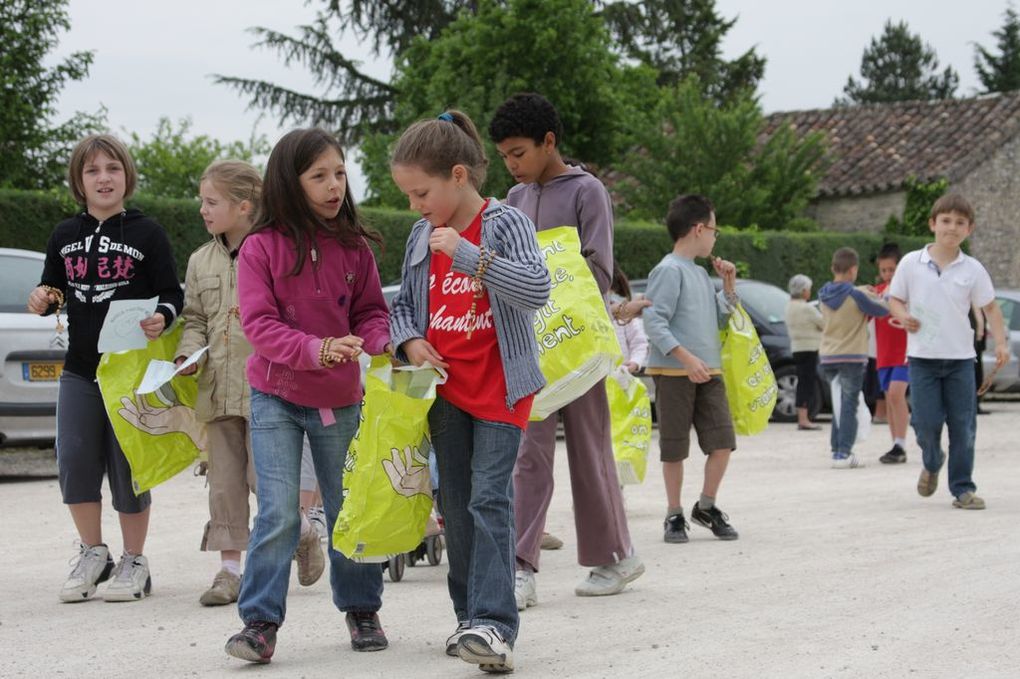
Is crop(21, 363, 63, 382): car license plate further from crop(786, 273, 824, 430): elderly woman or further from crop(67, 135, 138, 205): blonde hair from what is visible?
crop(786, 273, 824, 430): elderly woman

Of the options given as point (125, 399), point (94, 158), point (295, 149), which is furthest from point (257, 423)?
point (94, 158)

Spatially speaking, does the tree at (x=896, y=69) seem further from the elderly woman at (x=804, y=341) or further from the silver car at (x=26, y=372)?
the silver car at (x=26, y=372)

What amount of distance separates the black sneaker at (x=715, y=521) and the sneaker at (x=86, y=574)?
317 centimetres

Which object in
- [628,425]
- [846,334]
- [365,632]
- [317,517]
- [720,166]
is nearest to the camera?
[365,632]

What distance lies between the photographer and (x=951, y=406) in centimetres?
916

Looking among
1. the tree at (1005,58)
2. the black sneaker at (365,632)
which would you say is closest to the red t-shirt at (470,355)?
the black sneaker at (365,632)

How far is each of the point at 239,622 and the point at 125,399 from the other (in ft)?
3.51

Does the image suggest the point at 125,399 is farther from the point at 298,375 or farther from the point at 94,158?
the point at 298,375

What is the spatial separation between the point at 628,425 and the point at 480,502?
426cm

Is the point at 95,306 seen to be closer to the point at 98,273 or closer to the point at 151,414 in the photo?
the point at 98,273

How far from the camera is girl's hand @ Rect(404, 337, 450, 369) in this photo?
4.66 metres

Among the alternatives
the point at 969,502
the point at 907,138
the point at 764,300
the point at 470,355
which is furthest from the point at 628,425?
the point at 907,138

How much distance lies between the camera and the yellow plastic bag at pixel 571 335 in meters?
5.52

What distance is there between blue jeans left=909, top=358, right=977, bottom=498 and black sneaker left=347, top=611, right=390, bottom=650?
16.3 ft
